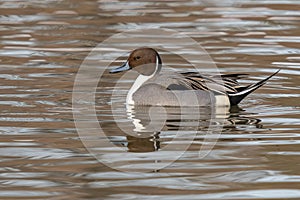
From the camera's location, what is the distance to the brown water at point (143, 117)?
5.96m

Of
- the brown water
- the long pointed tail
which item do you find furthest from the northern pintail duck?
the brown water

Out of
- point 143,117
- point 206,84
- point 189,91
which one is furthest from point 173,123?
point 206,84

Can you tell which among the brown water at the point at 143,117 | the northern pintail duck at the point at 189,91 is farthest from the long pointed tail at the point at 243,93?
the brown water at the point at 143,117

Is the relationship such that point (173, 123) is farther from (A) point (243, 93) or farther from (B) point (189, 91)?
(A) point (243, 93)

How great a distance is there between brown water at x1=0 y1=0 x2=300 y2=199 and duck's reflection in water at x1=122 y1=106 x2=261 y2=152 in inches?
0.7

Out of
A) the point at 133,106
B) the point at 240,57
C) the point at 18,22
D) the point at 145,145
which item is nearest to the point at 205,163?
the point at 145,145

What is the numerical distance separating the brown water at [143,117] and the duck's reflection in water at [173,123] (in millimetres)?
17

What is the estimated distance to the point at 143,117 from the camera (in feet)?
27.8

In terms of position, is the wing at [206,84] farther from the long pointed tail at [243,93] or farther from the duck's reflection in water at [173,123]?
the duck's reflection in water at [173,123]

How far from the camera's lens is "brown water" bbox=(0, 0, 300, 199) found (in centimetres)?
596

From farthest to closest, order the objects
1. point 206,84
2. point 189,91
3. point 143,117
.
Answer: point 206,84 < point 189,91 < point 143,117

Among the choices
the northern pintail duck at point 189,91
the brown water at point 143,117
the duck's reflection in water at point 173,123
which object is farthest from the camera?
the northern pintail duck at point 189,91

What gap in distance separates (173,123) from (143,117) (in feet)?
1.60

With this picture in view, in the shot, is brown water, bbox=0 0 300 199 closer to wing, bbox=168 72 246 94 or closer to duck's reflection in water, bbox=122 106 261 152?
duck's reflection in water, bbox=122 106 261 152
